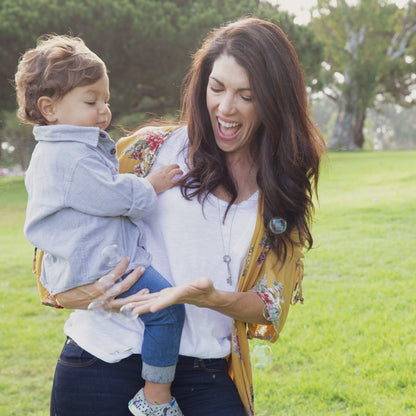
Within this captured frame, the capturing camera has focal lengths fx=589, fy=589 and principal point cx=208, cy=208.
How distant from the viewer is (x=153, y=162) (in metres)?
2.33

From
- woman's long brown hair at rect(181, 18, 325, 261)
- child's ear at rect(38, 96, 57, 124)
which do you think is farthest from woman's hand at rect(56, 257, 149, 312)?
A: child's ear at rect(38, 96, 57, 124)

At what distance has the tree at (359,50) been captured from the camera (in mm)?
29188

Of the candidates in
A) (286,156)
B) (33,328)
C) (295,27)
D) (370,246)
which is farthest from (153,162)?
(295,27)

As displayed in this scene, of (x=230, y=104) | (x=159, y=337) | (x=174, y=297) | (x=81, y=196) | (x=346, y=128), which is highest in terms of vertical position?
(x=230, y=104)

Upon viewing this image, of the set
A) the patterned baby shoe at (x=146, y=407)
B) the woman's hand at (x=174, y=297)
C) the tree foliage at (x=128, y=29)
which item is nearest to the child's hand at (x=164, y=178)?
the woman's hand at (x=174, y=297)

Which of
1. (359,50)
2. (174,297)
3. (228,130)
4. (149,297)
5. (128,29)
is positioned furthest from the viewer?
(359,50)

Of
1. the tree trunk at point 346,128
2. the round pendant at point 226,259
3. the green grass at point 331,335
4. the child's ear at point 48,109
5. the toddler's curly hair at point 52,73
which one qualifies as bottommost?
the tree trunk at point 346,128

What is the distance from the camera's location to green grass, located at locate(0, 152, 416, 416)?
161 inches

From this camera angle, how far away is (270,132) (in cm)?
231

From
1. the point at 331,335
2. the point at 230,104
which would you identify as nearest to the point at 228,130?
the point at 230,104

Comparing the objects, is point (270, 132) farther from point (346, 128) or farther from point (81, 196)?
point (346, 128)

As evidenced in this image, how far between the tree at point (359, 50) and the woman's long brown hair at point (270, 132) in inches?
1066

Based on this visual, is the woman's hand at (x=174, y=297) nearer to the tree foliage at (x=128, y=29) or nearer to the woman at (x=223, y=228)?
the woman at (x=223, y=228)

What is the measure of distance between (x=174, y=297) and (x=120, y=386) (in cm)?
51
